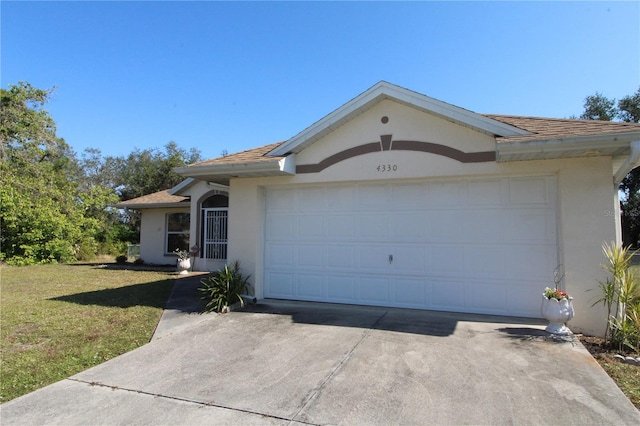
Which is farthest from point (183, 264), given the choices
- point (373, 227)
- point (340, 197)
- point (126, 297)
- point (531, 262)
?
point (531, 262)

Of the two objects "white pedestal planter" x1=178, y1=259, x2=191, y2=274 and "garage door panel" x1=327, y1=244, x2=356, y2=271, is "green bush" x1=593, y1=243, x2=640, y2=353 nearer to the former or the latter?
"garage door panel" x1=327, y1=244, x2=356, y2=271

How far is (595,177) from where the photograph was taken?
6.22 meters

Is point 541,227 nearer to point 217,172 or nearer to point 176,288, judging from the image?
point 217,172

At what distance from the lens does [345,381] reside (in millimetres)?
4227

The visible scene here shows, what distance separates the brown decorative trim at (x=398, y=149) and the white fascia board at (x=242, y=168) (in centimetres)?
47

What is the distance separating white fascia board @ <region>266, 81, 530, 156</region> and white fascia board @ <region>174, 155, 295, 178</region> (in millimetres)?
443

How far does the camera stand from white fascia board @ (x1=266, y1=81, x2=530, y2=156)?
665 cm

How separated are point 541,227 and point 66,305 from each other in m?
10.3

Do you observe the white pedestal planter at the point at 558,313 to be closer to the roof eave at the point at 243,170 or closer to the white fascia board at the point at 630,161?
the white fascia board at the point at 630,161

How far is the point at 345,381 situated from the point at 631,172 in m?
34.2

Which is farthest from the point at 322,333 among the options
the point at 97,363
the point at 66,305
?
the point at 66,305

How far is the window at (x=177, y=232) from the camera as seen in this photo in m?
17.8

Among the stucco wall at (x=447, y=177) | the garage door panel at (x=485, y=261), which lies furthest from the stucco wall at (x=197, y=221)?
the garage door panel at (x=485, y=261)

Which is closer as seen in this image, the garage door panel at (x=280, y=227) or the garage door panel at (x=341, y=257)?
the garage door panel at (x=341, y=257)
